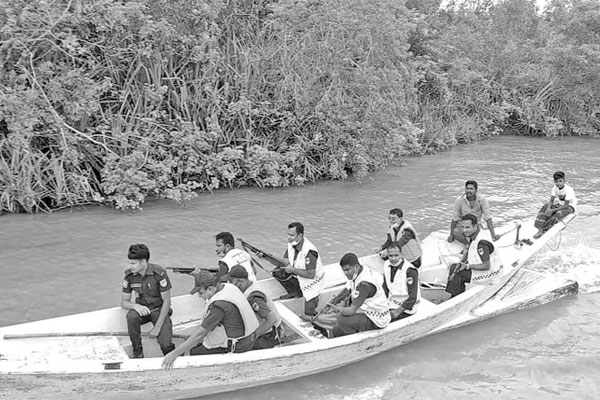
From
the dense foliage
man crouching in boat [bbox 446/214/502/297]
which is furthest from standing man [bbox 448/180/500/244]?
the dense foliage

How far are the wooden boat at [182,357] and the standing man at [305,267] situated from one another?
1.00 feet

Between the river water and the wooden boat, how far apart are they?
0.22m

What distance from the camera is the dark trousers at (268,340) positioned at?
18.3 ft

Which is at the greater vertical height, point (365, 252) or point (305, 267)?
point (305, 267)

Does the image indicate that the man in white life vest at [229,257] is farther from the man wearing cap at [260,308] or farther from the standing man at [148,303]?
the standing man at [148,303]

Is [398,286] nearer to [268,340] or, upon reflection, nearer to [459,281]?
[459,281]

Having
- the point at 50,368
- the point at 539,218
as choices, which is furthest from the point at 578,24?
the point at 50,368

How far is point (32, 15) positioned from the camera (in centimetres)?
980

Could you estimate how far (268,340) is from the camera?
564cm

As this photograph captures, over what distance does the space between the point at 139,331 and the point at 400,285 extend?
8.65 ft

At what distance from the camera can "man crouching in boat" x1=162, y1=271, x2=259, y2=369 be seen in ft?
16.2

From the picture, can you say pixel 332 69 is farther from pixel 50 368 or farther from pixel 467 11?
pixel 467 11

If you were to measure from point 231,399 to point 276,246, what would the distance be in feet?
14.0

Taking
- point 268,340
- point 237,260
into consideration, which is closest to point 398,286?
point 268,340
